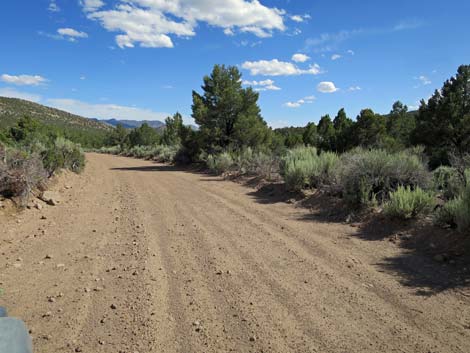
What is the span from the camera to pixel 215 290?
13.5 ft

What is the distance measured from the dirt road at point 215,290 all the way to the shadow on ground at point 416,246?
0.33 feet

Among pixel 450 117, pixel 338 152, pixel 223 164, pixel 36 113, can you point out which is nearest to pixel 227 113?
pixel 223 164

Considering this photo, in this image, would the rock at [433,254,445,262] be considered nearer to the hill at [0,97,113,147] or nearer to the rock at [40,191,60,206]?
the rock at [40,191,60,206]

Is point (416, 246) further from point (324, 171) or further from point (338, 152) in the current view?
point (338, 152)

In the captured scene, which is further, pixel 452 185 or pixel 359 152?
pixel 359 152

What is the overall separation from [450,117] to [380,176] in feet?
54.6

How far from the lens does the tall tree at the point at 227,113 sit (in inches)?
860

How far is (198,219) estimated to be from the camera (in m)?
7.48

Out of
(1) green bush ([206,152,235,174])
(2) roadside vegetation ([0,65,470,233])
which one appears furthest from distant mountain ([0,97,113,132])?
(1) green bush ([206,152,235,174])

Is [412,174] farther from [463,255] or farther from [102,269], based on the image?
[102,269]

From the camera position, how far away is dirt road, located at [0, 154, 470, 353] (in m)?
3.15

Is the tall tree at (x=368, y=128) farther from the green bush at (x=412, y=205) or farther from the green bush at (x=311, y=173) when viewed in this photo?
the green bush at (x=412, y=205)

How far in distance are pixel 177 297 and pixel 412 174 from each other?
21.1 ft

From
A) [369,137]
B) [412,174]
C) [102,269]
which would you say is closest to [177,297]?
[102,269]
